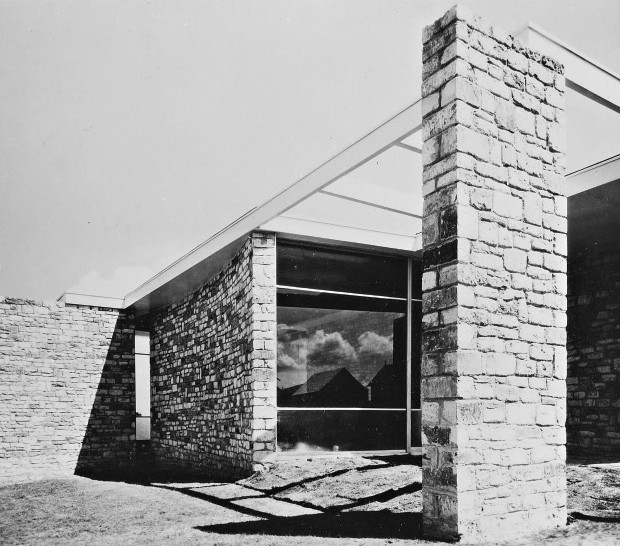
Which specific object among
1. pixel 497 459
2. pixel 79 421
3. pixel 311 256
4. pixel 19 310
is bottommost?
pixel 79 421

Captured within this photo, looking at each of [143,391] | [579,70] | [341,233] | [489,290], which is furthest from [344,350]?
[143,391]

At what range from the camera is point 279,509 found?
7.60m

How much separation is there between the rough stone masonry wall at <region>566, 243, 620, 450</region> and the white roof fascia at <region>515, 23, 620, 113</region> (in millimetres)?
4416

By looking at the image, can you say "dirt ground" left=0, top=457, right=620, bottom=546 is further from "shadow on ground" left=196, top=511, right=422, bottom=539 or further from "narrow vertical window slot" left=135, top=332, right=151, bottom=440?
"narrow vertical window slot" left=135, top=332, right=151, bottom=440

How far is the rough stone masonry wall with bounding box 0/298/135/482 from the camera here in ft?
47.8

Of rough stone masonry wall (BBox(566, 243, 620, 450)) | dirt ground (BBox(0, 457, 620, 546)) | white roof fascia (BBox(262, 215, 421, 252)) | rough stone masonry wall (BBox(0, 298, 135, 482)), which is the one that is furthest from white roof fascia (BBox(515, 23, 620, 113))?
rough stone masonry wall (BBox(0, 298, 135, 482))

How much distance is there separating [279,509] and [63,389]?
30.8 feet

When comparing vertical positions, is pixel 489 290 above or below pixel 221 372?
above

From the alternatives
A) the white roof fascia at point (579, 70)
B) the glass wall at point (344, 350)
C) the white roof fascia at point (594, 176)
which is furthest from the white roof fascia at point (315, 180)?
the white roof fascia at point (594, 176)

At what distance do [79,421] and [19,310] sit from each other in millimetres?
3007

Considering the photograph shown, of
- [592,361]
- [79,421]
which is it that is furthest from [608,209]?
[79,421]

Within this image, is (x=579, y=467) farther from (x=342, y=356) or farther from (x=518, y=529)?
(x=342, y=356)

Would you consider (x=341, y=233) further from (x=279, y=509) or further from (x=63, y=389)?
(x=63, y=389)

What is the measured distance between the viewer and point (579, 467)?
775 cm
